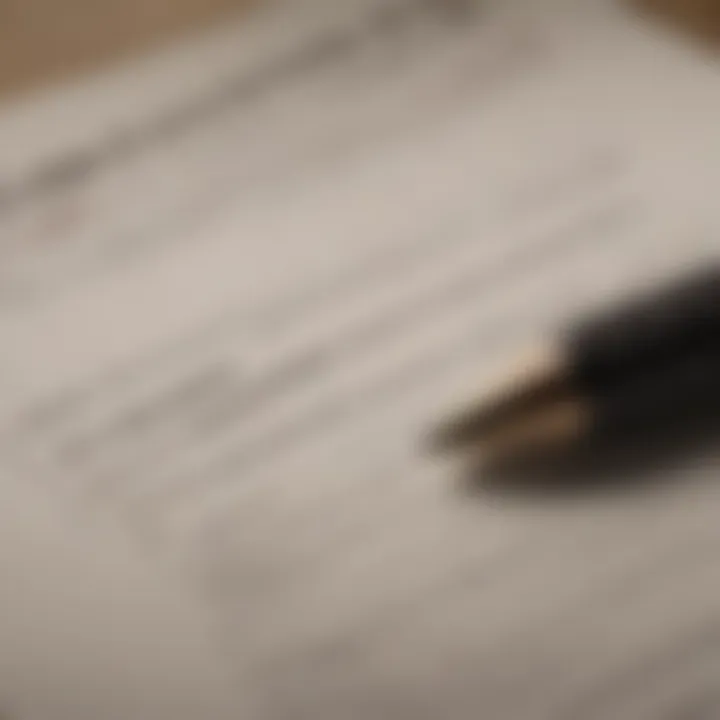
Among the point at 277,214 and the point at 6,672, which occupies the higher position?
the point at 277,214

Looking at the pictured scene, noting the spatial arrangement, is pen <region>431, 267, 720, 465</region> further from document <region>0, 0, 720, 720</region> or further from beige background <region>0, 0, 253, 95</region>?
beige background <region>0, 0, 253, 95</region>

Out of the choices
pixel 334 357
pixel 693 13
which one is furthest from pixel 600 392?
pixel 693 13

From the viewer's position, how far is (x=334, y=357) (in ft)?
1.08

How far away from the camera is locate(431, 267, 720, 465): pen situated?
0.29 metres

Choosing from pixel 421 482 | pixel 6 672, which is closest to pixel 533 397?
pixel 421 482

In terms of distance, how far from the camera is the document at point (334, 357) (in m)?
0.26

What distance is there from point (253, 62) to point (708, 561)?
10.7 inches

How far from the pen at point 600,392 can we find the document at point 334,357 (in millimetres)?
14

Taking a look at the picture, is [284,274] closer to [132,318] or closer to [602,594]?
[132,318]

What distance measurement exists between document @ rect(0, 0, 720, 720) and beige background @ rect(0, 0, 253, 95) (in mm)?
16

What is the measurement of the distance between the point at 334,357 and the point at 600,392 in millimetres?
75

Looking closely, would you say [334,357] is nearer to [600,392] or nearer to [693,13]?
[600,392]

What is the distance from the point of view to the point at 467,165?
1.30ft

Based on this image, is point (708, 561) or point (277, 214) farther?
point (277, 214)
